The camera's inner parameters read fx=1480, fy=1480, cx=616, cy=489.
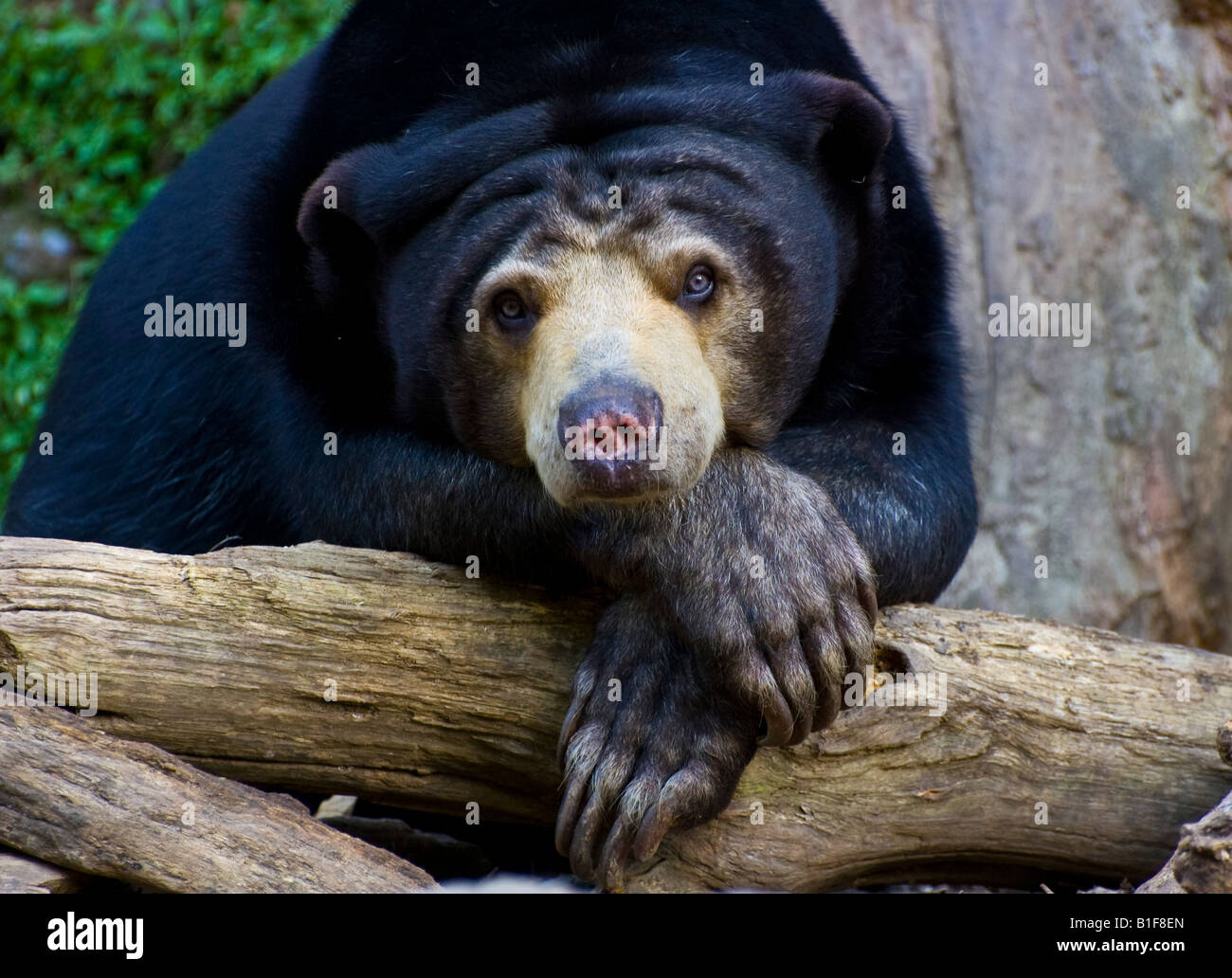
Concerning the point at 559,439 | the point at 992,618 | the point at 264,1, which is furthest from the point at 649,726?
the point at 264,1

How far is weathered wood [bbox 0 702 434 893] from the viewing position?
3324 mm

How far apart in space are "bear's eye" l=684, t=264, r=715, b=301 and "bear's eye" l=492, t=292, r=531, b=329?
44 cm

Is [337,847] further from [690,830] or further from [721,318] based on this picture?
[721,318]

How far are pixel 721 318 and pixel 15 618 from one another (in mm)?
1996

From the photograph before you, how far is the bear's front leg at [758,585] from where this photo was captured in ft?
11.9

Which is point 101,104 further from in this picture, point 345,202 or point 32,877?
point 32,877

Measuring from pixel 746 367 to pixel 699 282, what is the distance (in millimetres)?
294

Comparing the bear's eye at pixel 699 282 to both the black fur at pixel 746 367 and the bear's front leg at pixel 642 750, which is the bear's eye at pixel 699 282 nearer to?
the black fur at pixel 746 367

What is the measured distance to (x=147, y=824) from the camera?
3.38m

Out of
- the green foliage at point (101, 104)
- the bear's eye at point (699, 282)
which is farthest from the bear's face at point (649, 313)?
the green foliage at point (101, 104)

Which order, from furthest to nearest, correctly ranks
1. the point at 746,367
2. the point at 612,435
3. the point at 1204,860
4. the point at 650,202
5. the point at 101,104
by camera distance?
the point at 101,104 < the point at 746,367 < the point at 650,202 < the point at 612,435 < the point at 1204,860

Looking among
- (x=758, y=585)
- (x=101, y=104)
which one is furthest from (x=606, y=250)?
(x=101, y=104)

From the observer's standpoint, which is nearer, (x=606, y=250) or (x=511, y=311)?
(x=606, y=250)

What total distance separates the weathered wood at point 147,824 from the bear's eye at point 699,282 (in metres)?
1.69
